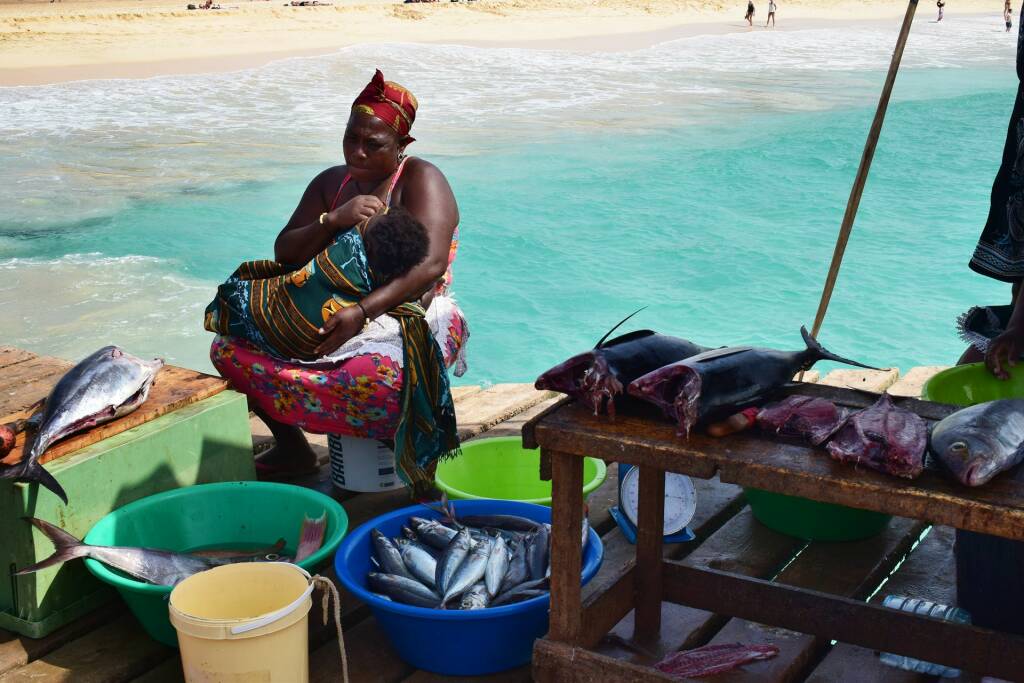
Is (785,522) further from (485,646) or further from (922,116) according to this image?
(922,116)

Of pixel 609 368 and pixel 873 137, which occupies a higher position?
pixel 873 137

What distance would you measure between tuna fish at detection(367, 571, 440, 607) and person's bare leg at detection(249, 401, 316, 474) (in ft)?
4.19

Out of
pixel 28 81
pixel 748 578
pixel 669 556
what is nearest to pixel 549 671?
pixel 748 578

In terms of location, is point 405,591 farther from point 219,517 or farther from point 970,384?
point 970,384

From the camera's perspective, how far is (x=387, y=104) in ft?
12.3

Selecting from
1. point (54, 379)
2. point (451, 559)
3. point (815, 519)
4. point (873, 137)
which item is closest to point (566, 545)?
point (451, 559)

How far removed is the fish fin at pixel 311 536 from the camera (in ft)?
9.62

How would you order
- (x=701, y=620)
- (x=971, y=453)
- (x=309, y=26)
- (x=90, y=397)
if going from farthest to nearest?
(x=309, y=26) → (x=90, y=397) → (x=701, y=620) → (x=971, y=453)

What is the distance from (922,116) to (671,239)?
322 inches

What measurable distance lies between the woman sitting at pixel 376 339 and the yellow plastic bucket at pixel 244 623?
37.1 inches

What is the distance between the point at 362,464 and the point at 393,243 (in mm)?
820

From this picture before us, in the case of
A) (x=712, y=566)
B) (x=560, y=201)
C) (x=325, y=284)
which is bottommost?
(x=560, y=201)

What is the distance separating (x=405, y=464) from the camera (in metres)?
3.47

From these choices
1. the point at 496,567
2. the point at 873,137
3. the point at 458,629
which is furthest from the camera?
the point at 873,137
